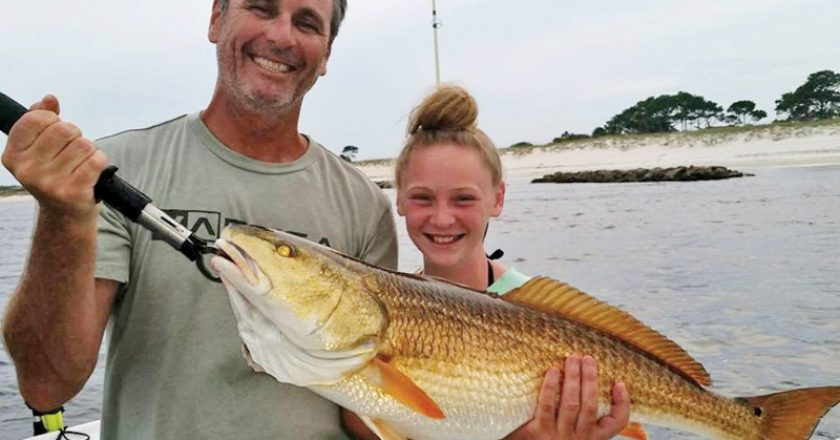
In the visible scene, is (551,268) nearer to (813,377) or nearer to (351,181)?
(813,377)

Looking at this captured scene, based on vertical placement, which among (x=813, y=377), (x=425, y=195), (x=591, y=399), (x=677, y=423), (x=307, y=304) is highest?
(x=425, y=195)

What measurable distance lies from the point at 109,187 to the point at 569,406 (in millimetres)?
1740

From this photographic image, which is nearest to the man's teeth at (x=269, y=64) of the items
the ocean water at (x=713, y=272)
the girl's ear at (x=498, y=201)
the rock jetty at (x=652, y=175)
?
the girl's ear at (x=498, y=201)

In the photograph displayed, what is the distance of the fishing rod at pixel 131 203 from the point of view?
1952mm

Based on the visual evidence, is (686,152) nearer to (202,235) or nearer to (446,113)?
(446,113)

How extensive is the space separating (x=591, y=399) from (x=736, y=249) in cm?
1248

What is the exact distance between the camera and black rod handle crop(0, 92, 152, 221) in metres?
1.95

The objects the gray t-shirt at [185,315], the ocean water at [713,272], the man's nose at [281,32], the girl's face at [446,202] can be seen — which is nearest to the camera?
the gray t-shirt at [185,315]

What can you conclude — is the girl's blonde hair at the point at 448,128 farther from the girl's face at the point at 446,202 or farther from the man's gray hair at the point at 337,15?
the man's gray hair at the point at 337,15

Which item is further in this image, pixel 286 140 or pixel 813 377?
pixel 813 377

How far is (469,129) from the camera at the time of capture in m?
3.76

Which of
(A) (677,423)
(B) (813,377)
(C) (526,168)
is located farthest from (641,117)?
(A) (677,423)

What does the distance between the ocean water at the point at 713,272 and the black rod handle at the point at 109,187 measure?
5.14 meters

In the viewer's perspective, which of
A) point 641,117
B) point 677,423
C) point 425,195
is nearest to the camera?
point 677,423
